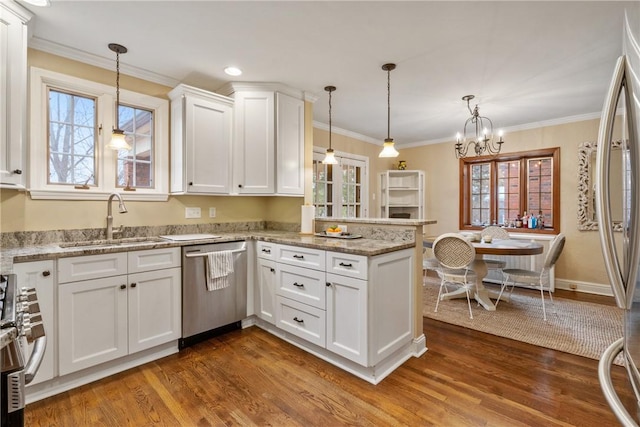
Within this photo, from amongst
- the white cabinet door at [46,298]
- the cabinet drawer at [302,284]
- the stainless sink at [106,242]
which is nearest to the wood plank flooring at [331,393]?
the white cabinet door at [46,298]

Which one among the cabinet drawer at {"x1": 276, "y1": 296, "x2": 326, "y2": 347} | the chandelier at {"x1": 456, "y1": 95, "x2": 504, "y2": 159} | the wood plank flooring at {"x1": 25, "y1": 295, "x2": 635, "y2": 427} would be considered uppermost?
the chandelier at {"x1": 456, "y1": 95, "x2": 504, "y2": 159}

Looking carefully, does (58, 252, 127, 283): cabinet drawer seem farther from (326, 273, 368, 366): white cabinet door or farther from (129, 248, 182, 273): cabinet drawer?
(326, 273, 368, 366): white cabinet door

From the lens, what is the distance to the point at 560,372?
216 centimetres

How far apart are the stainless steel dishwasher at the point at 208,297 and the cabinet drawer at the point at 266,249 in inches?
5.3

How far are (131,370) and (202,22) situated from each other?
2.54 m

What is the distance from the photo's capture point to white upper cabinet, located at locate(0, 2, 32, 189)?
1805 millimetres

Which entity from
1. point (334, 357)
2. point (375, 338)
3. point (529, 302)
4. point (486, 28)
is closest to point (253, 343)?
point (334, 357)

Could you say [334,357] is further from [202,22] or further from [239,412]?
[202,22]

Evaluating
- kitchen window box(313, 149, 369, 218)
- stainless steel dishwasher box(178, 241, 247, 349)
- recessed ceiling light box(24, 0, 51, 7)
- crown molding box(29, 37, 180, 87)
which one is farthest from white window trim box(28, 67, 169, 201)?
kitchen window box(313, 149, 369, 218)

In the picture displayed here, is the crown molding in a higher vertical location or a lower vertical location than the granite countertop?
higher

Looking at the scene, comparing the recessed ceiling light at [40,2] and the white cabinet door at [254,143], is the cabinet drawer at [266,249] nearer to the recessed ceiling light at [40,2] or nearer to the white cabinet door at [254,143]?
the white cabinet door at [254,143]

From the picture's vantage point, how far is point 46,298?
6.09ft

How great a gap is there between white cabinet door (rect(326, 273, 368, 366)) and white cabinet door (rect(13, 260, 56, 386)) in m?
1.78

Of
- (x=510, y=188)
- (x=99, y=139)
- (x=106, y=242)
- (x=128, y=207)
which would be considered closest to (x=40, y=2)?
(x=99, y=139)
